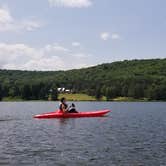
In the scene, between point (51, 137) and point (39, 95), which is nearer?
point (51, 137)

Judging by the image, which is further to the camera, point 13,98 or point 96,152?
point 13,98

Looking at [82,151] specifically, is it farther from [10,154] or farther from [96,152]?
[10,154]

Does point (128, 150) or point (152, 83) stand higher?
point (152, 83)

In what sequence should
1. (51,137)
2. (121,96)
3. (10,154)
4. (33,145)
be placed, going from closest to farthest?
(10,154) < (33,145) < (51,137) < (121,96)

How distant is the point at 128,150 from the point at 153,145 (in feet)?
9.70

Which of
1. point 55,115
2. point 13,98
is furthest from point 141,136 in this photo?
point 13,98

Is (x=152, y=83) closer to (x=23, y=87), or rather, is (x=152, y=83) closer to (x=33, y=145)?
(x=23, y=87)

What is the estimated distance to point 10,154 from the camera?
25.7 metres

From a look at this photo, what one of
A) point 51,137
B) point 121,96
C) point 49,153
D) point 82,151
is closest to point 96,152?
point 82,151

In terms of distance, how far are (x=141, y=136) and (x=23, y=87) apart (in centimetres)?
15416

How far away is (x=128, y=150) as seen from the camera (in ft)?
89.6

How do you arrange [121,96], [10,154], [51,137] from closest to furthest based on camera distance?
1. [10,154]
2. [51,137]
3. [121,96]

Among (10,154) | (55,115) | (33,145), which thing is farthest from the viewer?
(55,115)

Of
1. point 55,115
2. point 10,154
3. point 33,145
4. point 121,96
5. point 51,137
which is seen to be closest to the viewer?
point 10,154
